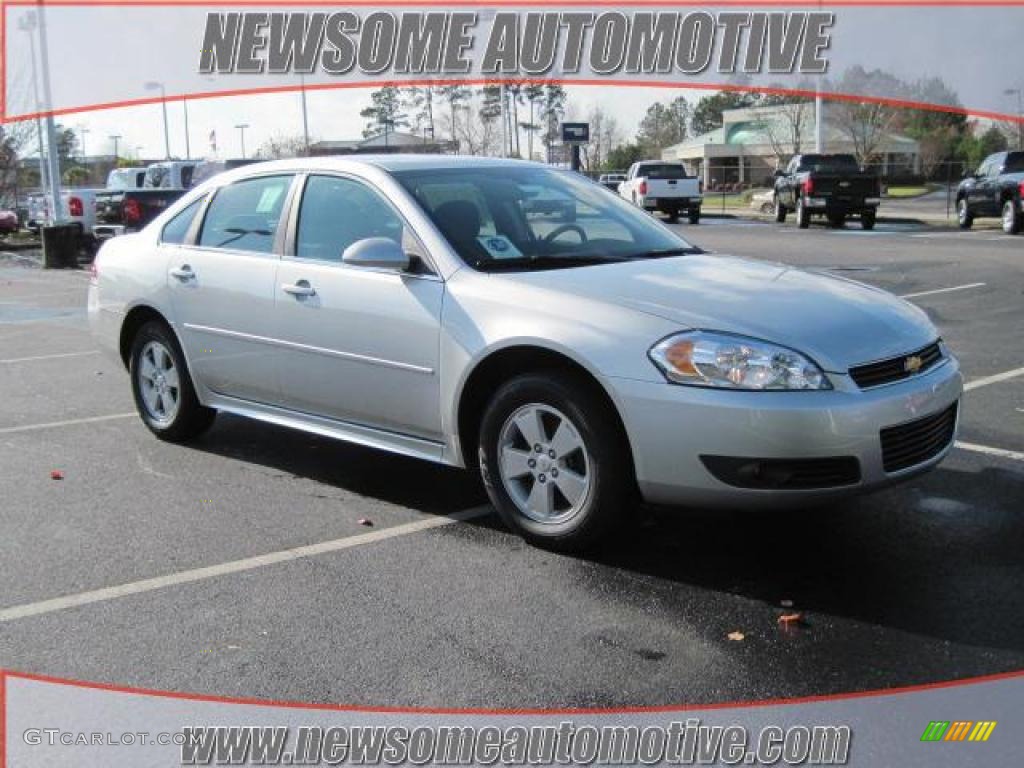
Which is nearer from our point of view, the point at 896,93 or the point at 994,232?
the point at 994,232

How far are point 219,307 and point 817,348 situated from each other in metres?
3.24

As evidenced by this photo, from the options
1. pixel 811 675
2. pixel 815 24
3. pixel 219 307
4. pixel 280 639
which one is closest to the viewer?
pixel 811 675

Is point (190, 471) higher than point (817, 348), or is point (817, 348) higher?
point (817, 348)

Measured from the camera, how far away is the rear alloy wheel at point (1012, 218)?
22812 millimetres

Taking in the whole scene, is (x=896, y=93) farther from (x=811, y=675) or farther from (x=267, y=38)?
(x=811, y=675)

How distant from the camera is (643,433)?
14.0 feet

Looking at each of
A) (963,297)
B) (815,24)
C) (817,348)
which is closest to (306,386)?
(817,348)

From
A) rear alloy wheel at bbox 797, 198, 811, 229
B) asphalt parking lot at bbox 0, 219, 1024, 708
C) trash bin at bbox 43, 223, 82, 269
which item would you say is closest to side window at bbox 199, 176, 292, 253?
asphalt parking lot at bbox 0, 219, 1024, 708

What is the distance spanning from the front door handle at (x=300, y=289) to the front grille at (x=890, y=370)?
2.59 meters

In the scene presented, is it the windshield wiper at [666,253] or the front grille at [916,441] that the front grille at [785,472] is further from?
the windshield wiper at [666,253]

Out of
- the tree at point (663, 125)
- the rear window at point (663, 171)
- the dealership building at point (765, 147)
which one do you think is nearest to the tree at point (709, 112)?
the tree at point (663, 125)

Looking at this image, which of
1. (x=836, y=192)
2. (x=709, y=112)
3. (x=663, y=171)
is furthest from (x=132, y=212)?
(x=709, y=112)

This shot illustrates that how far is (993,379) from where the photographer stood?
791cm

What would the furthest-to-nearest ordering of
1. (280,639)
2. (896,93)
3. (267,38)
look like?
(896,93), (267,38), (280,639)
